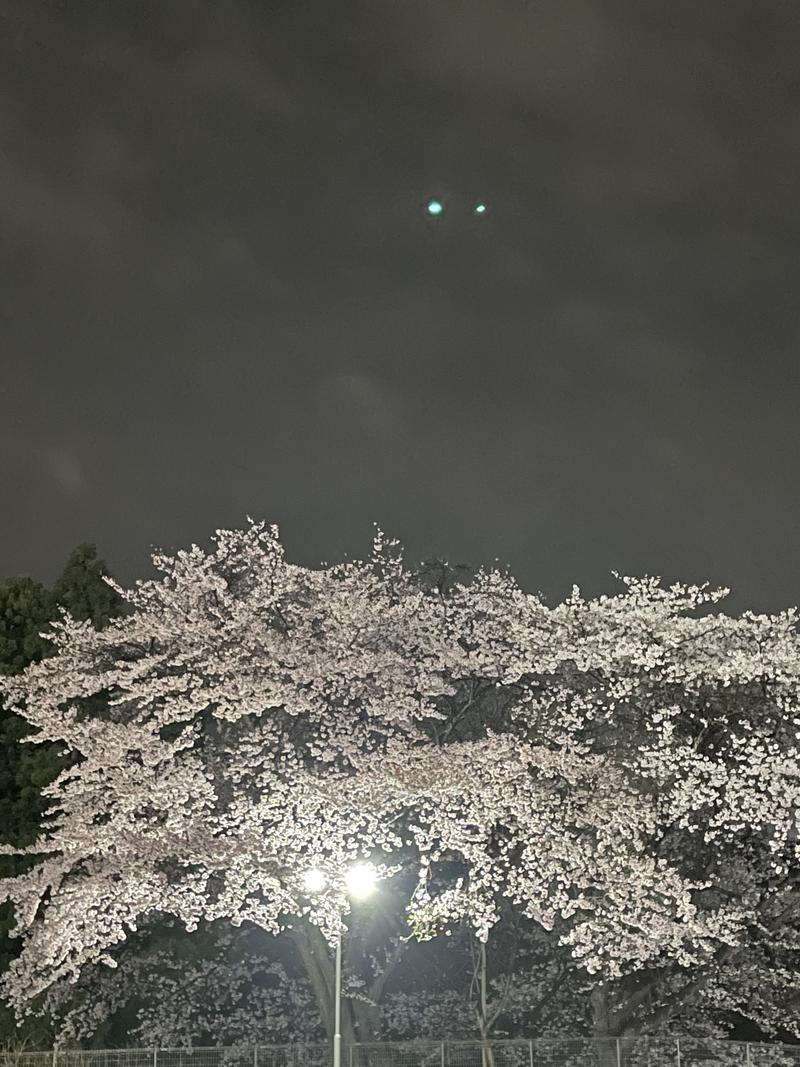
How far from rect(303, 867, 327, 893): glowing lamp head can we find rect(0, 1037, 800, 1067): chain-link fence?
11.8 ft

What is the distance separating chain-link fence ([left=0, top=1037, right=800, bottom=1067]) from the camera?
26.1 meters

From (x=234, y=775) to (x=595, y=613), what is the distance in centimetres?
795

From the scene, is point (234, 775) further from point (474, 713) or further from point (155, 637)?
point (474, 713)

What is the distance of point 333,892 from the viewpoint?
2512 cm

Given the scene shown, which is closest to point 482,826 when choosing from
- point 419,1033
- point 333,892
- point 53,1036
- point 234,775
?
point 333,892

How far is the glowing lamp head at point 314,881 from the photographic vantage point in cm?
2423

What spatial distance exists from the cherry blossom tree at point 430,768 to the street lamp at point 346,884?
253 mm

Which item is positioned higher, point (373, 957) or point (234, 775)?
point (234, 775)

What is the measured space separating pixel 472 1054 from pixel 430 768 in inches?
242

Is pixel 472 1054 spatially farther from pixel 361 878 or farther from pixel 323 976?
pixel 361 878

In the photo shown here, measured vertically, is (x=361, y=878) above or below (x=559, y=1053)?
above

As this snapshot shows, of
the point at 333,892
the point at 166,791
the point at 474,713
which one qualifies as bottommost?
the point at 333,892

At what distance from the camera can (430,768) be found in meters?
25.4

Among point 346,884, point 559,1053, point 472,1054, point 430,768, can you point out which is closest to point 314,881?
point 346,884
